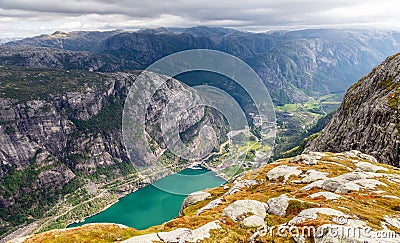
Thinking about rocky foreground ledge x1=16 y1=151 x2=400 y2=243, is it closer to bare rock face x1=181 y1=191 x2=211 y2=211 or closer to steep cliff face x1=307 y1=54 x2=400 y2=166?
bare rock face x1=181 y1=191 x2=211 y2=211

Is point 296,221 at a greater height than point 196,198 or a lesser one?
greater

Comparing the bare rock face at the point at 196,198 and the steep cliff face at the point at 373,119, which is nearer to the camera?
the bare rock face at the point at 196,198

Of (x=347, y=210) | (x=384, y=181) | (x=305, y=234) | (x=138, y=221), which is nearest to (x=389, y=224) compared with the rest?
(x=347, y=210)

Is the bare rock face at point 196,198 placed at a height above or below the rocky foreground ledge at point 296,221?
below

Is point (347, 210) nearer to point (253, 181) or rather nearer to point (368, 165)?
point (253, 181)

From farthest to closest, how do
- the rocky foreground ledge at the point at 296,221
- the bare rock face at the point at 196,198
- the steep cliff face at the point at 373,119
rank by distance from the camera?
the steep cliff face at the point at 373,119
the bare rock face at the point at 196,198
the rocky foreground ledge at the point at 296,221

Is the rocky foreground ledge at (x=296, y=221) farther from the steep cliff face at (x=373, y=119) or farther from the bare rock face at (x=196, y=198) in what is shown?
the steep cliff face at (x=373, y=119)

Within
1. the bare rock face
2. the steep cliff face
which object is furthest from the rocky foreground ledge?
the steep cliff face

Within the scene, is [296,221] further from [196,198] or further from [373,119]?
[373,119]

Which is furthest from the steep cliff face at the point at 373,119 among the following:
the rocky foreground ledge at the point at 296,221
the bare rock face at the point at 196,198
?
the bare rock face at the point at 196,198

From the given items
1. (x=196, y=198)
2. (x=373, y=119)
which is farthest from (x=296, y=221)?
(x=373, y=119)
